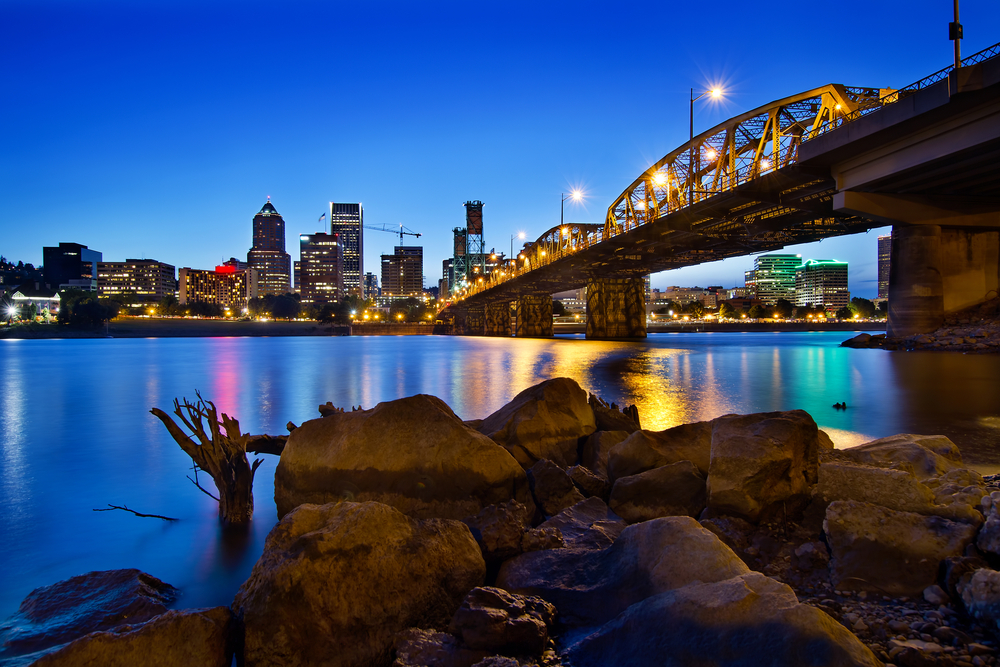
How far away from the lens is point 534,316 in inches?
3971

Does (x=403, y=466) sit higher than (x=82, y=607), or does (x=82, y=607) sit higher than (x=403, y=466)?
(x=403, y=466)

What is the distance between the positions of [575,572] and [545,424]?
11.3 ft

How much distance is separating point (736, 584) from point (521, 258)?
9496 centimetres

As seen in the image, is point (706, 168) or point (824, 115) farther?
point (706, 168)

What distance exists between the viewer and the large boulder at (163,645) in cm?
282

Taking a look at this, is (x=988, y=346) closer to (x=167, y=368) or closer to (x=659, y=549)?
(x=659, y=549)

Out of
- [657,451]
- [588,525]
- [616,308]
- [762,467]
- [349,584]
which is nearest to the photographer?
[349,584]

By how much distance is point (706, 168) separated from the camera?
50438 mm

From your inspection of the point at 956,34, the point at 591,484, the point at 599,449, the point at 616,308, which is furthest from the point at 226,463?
the point at 616,308

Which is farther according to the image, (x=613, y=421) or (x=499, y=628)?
Result: (x=613, y=421)

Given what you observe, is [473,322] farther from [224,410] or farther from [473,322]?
[224,410]

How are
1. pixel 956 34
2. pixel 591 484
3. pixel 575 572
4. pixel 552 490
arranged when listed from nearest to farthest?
pixel 575 572 → pixel 552 490 → pixel 591 484 → pixel 956 34

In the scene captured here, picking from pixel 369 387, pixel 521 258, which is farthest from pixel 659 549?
pixel 521 258

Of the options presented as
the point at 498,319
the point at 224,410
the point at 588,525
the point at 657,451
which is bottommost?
the point at 224,410
